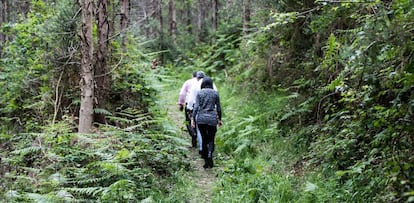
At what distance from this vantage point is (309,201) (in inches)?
254

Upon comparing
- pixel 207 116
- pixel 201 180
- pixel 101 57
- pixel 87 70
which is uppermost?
pixel 101 57

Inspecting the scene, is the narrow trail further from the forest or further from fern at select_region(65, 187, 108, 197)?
fern at select_region(65, 187, 108, 197)

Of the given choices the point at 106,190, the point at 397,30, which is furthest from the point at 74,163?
the point at 397,30

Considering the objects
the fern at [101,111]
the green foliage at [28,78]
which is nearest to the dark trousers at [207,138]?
the fern at [101,111]

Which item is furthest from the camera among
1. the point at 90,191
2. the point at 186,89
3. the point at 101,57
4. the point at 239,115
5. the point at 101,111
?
the point at 239,115

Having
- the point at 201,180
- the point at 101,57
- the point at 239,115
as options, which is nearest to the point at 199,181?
the point at 201,180

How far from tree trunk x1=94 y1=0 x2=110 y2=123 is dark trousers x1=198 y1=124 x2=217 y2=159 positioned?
230cm

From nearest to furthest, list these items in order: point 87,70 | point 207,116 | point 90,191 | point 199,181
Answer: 1. point 90,191
2. point 199,181
3. point 87,70
4. point 207,116

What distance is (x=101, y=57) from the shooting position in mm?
9758

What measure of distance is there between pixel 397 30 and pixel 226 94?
11631 mm

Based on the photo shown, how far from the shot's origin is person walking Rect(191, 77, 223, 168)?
908 cm

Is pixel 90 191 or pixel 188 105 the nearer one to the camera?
pixel 90 191

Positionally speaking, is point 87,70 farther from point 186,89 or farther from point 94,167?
point 186,89

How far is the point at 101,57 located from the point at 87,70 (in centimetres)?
Answer: 105
